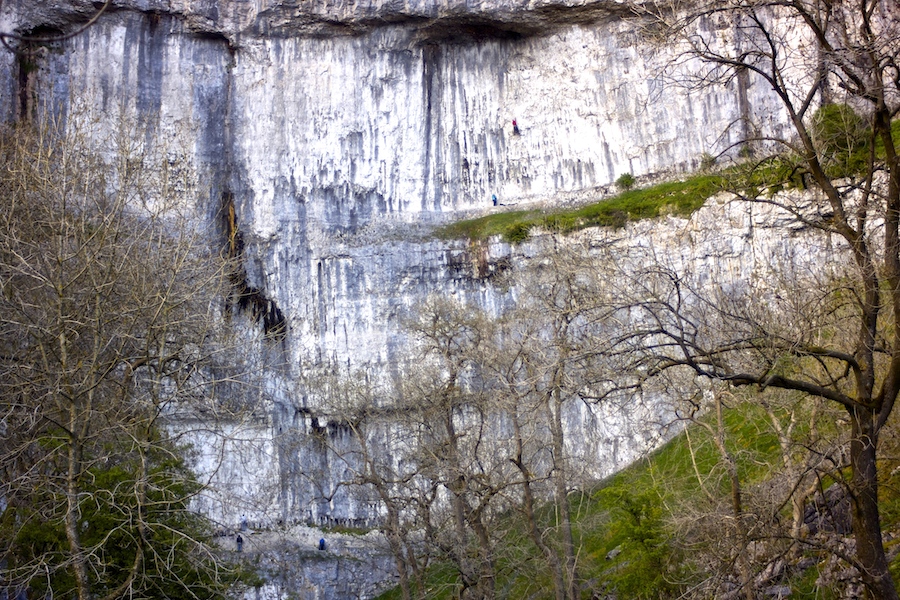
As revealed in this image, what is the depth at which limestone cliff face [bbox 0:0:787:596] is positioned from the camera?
29.2 m

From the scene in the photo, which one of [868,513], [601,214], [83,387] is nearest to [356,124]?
[601,214]

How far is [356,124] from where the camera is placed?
3130cm

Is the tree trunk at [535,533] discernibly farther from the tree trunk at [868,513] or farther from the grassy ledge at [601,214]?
the grassy ledge at [601,214]

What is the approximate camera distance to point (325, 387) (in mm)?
29141

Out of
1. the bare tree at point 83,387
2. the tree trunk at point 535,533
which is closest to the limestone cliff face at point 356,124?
the tree trunk at point 535,533

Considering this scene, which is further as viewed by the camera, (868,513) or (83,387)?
(83,387)

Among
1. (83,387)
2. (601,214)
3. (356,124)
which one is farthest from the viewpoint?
→ (356,124)

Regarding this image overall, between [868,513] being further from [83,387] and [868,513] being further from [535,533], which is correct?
[83,387]

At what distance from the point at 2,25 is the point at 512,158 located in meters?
17.8

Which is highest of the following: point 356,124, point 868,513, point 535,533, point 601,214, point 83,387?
point 356,124

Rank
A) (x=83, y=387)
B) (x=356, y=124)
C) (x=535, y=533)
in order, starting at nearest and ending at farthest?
(x=83, y=387) < (x=535, y=533) < (x=356, y=124)

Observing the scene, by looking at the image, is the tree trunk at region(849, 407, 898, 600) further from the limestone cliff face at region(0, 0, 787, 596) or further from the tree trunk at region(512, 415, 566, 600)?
the limestone cliff face at region(0, 0, 787, 596)

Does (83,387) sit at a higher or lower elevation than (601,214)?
lower

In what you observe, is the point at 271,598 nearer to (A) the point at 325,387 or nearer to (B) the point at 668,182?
(A) the point at 325,387
